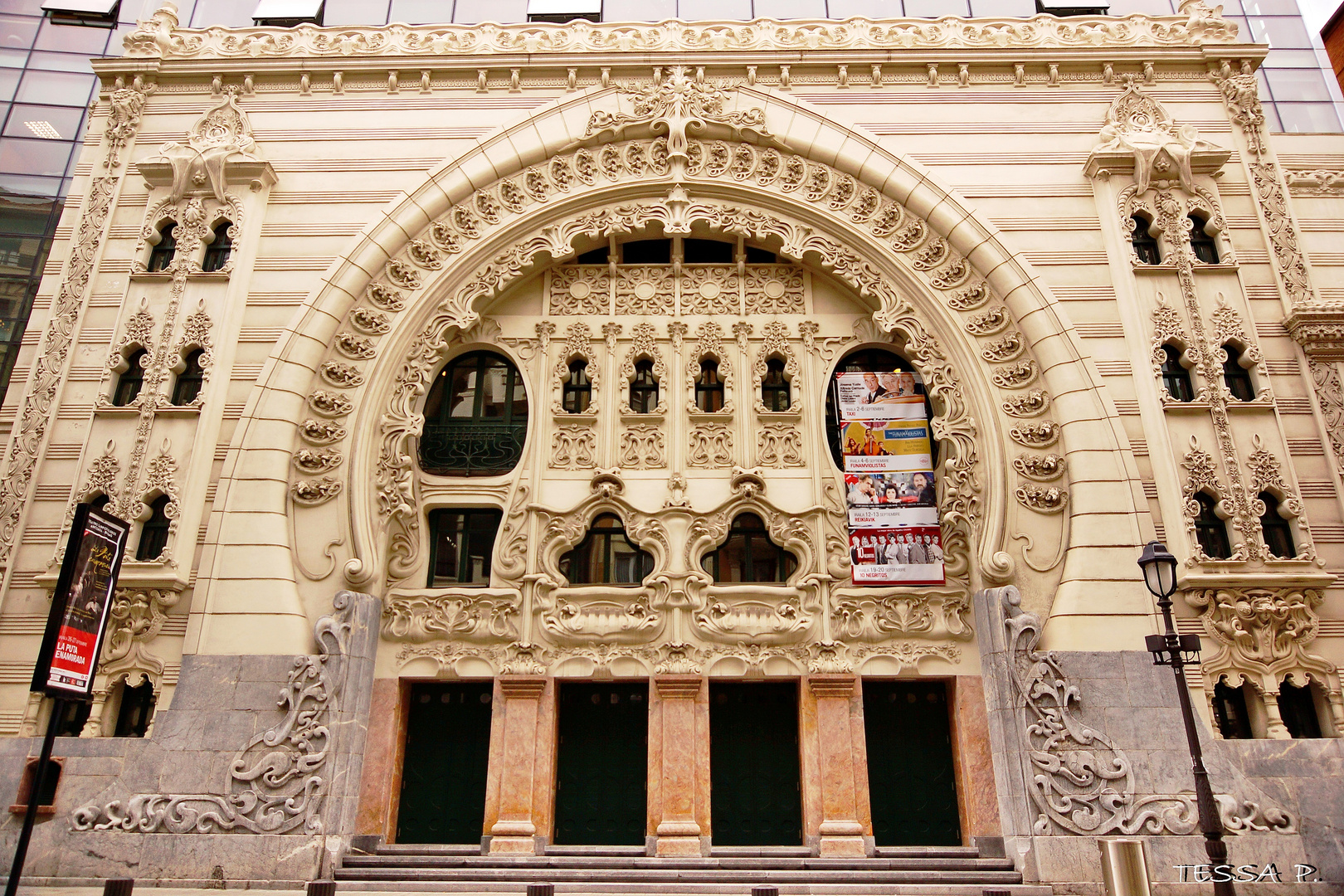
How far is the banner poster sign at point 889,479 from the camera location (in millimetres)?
16406

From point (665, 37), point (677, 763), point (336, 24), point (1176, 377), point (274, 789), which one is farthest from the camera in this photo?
point (336, 24)

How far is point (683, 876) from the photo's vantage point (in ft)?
44.6

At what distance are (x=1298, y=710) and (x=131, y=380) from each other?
22.1 meters

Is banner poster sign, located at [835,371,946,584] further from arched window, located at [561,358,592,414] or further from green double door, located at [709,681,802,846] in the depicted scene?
arched window, located at [561,358,592,414]

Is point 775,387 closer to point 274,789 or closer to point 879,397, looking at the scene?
point 879,397

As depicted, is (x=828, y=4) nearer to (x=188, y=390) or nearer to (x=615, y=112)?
(x=615, y=112)

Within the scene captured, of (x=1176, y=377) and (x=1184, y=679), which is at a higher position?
(x=1176, y=377)

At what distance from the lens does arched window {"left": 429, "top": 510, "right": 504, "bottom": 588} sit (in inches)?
663

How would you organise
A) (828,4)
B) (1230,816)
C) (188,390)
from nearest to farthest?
(1230,816) → (188,390) → (828,4)

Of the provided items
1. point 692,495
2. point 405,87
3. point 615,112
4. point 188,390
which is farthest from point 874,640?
point 405,87

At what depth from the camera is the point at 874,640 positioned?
1593 centimetres

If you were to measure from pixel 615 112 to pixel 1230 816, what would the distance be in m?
17.0

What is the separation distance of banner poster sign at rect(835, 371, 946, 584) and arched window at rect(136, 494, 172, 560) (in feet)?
41.3

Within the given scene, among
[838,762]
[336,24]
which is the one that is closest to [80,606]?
[838,762]
